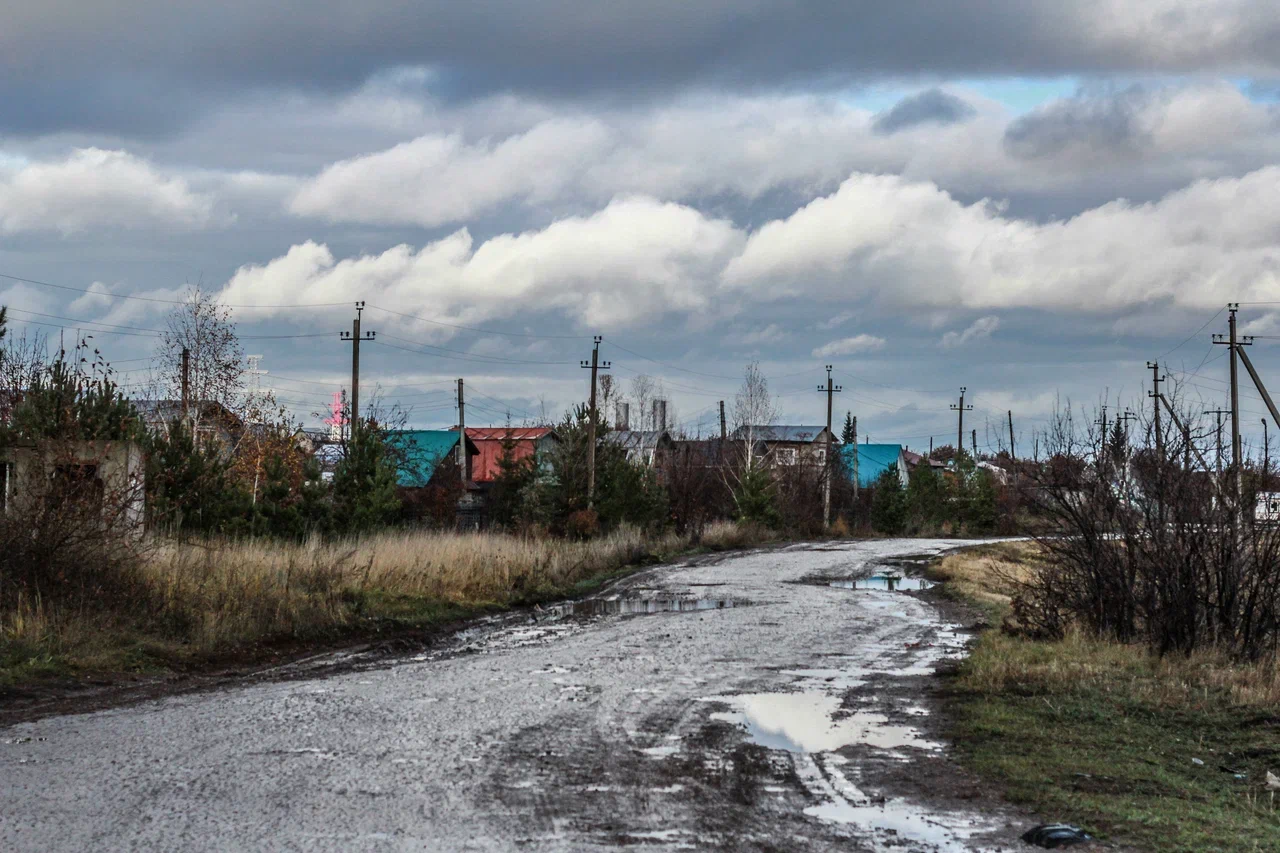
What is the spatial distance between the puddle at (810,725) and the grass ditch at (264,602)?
6219 millimetres

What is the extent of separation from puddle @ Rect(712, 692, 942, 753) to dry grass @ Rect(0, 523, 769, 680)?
21.4 ft

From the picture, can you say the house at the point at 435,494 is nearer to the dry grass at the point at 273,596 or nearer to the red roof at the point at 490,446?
the red roof at the point at 490,446

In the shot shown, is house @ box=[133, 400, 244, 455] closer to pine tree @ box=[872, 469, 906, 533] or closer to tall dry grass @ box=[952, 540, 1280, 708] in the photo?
tall dry grass @ box=[952, 540, 1280, 708]

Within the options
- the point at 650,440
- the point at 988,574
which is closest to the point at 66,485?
the point at 988,574

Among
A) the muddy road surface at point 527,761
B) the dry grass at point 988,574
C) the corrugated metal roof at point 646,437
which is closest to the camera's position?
the muddy road surface at point 527,761

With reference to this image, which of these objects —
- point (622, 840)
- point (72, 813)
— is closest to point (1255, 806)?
point (622, 840)

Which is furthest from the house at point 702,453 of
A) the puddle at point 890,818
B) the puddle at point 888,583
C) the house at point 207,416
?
the puddle at point 890,818

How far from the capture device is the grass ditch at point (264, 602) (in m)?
12.9

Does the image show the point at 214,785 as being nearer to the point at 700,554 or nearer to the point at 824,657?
the point at 824,657

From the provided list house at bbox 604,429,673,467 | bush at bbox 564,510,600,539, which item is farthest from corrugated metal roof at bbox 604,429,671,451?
bush at bbox 564,510,600,539

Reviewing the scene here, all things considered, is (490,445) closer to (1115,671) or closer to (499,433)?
(499,433)

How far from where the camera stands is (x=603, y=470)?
44156mm

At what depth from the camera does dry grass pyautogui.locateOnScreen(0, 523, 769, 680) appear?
42.8 feet

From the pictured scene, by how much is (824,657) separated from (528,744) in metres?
6.44
